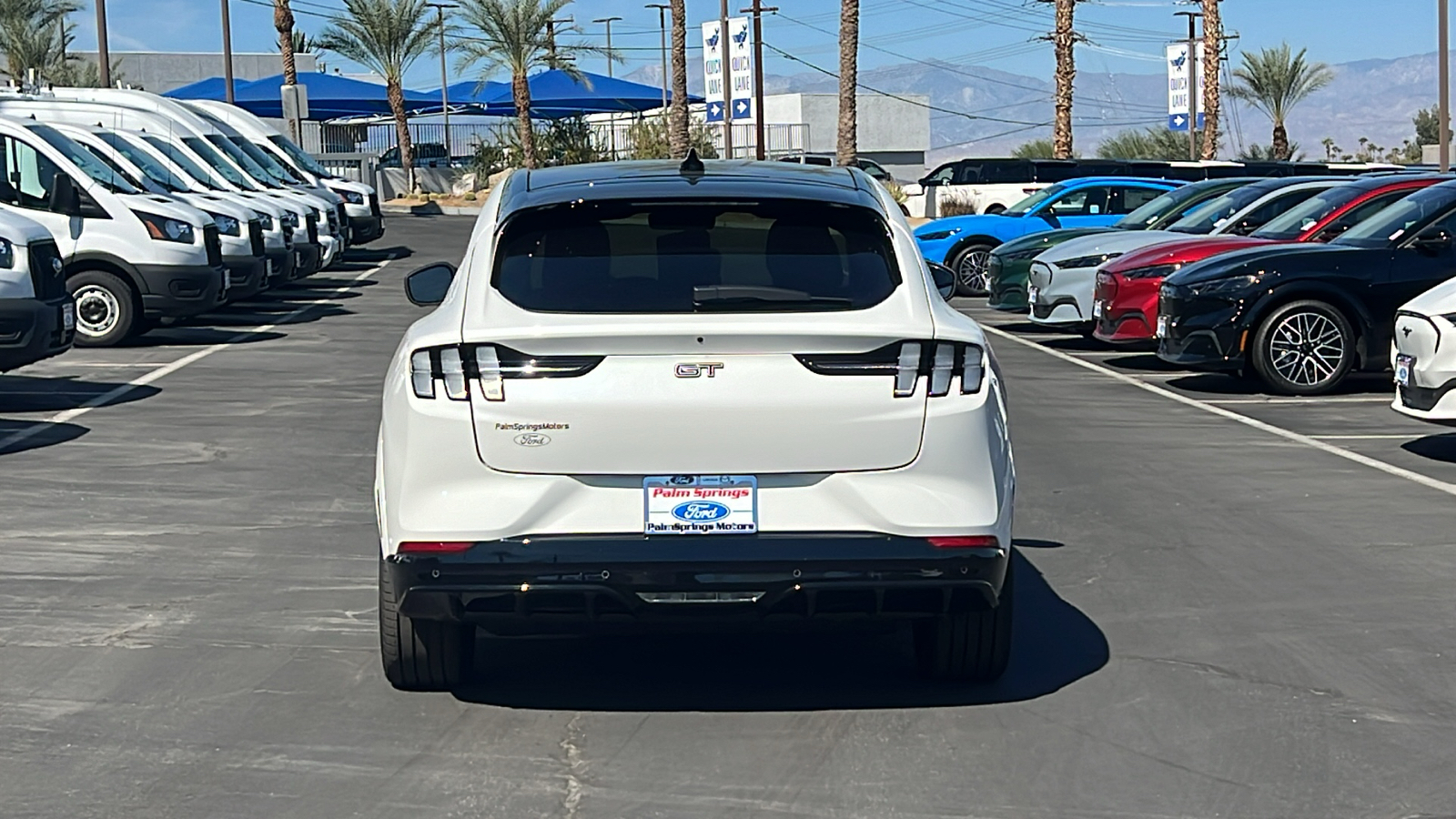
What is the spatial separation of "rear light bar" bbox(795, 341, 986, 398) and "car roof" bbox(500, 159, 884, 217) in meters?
0.79

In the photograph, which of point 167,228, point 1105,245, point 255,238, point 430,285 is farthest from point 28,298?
point 1105,245

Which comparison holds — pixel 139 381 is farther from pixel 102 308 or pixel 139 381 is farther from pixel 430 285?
pixel 430 285

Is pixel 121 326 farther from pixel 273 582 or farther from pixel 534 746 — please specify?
pixel 534 746

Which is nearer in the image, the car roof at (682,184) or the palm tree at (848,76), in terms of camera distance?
the car roof at (682,184)

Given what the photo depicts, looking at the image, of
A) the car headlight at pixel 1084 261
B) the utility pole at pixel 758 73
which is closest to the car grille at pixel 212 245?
the car headlight at pixel 1084 261

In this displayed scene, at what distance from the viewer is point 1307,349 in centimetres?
1421

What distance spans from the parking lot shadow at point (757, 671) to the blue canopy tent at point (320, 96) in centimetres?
5161

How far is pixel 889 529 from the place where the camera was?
5.49m

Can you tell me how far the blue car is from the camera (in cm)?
2328

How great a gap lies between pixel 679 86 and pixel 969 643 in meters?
45.8

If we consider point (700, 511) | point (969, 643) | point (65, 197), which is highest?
point (65, 197)

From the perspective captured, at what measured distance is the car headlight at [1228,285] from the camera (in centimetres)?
1412

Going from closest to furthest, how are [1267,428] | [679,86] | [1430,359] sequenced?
[1430,359] < [1267,428] < [679,86]

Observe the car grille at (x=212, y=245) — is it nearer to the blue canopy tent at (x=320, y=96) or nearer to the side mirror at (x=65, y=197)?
the side mirror at (x=65, y=197)
